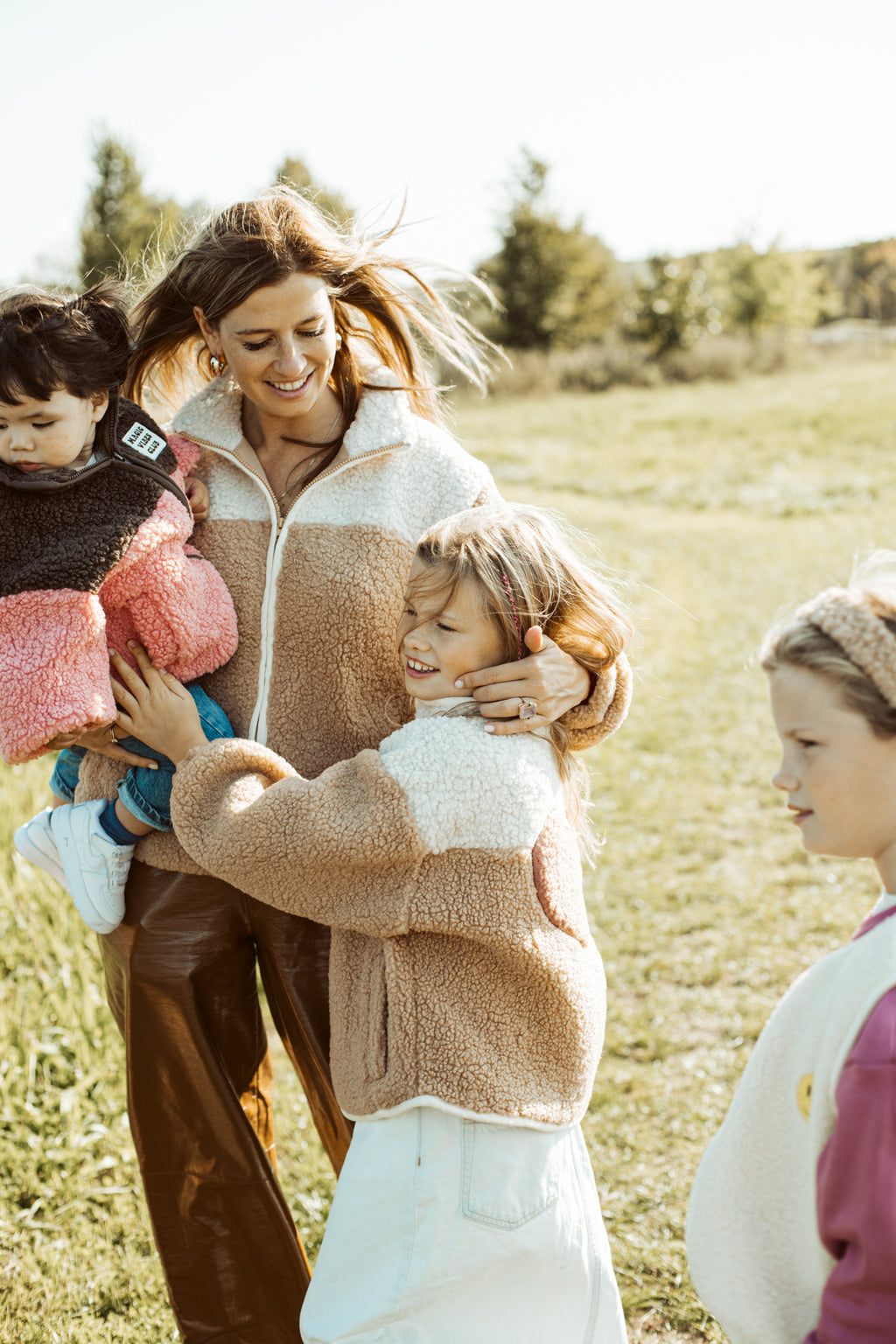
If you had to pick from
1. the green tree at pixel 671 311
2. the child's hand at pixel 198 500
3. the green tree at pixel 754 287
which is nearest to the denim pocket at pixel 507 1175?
the child's hand at pixel 198 500

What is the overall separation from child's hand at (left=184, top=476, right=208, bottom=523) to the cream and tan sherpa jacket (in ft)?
0.06

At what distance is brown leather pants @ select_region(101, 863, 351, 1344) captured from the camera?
208 cm

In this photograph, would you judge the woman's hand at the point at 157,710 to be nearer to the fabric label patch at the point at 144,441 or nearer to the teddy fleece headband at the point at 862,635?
the fabric label patch at the point at 144,441

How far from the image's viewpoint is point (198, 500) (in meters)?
2.15

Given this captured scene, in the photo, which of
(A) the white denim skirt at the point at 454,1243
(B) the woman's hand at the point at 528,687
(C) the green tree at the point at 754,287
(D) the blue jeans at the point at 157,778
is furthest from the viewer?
(C) the green tree at the point at 754,287

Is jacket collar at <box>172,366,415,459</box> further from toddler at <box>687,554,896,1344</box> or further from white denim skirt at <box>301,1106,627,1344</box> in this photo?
white denim skirt at <box>301,1106,627,1344</box>

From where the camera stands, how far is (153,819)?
201 centimetres

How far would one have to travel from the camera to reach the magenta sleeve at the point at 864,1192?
1117 mm

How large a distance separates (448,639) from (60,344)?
2.72ft

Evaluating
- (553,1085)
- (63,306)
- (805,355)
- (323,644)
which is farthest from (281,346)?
(805,355)

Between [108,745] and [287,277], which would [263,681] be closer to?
[108,745]

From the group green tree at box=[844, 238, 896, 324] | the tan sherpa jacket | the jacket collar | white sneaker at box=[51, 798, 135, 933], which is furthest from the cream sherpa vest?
green tree at box=[844, 238, 896, 324]

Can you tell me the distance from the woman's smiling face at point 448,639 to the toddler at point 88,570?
43 centimetres

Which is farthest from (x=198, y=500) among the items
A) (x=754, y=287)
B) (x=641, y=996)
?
(x=754, y=287)
